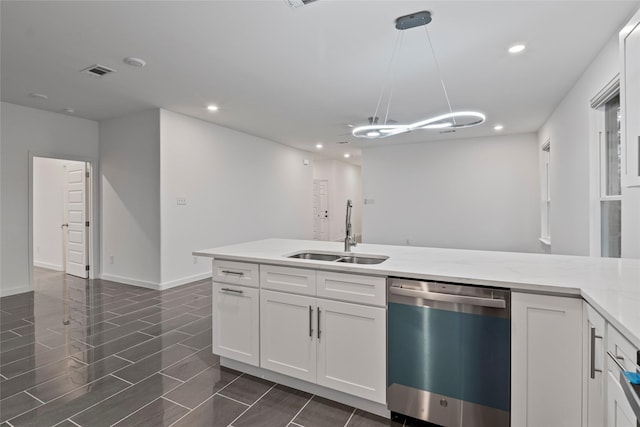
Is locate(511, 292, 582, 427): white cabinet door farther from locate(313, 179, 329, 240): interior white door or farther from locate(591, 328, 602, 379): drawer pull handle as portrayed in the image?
locate(313, 179, 329, 240): interior white door

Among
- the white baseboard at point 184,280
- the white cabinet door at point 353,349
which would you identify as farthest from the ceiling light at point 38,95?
the white cabinet door at point 353,349

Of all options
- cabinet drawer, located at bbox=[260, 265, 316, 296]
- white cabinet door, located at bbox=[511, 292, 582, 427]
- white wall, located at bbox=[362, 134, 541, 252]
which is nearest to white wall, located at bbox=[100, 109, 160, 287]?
cabinet drawer, located at bbox=[260, 265, 316, 296]

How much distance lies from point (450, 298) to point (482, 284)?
17 cm

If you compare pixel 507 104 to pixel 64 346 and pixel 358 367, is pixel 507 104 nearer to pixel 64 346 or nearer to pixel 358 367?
pixel 358 367

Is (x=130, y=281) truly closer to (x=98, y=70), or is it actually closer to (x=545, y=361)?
(x=98, y=70)

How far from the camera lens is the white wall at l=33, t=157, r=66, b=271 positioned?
6.16m

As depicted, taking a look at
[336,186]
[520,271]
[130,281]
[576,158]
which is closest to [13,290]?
[130,281]

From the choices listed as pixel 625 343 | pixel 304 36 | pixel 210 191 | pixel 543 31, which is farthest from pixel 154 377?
pixel 543 31

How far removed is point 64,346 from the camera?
290cm

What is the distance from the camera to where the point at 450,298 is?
5.41ft

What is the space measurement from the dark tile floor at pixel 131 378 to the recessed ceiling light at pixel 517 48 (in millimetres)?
3118

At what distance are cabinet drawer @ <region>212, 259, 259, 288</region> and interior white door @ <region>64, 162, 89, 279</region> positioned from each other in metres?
4.39

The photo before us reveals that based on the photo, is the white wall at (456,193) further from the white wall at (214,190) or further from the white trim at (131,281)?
the white trim at (131,281)

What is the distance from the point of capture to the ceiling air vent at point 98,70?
3275mm
